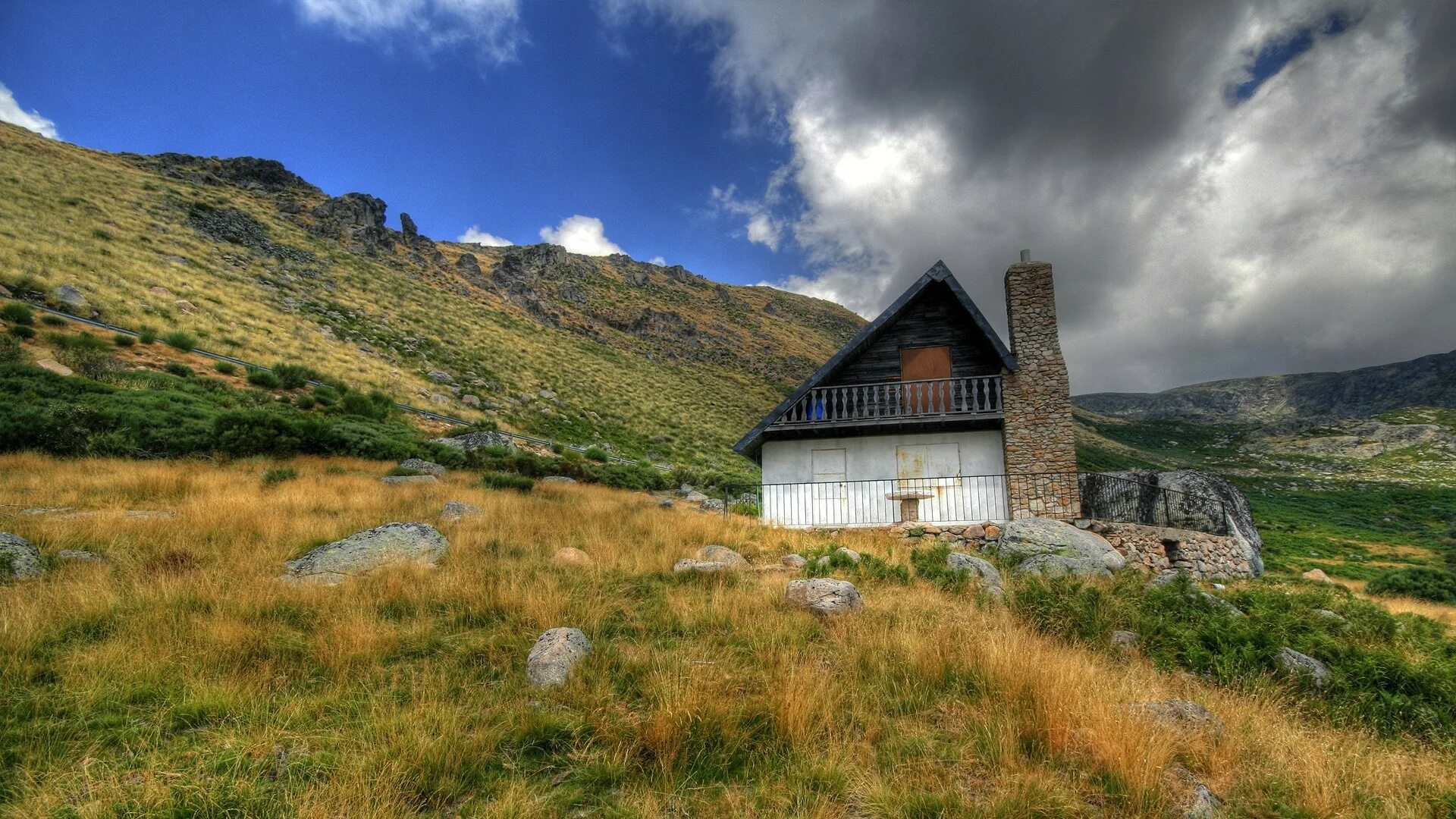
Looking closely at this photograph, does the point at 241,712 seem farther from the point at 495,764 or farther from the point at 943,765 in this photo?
the point at 943,765

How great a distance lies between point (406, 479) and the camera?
46.2 feet

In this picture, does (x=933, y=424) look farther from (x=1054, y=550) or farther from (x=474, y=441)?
(x=474, y=441)

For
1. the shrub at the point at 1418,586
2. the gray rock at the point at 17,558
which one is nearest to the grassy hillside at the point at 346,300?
the gray rock at the point at 17,558

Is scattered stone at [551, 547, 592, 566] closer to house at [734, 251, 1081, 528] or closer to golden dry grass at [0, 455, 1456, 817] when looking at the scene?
golden dry grass at [0, 455, 1456, 817]

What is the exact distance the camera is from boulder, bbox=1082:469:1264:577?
53.7 ft

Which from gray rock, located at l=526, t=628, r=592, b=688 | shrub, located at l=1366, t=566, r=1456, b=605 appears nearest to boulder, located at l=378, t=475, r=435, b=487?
gray rock, located at l=526, t=628, r=592, b=688

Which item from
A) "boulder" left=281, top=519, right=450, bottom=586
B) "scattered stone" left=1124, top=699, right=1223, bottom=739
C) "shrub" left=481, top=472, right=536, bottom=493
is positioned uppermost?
"shrub" left=481, top=472, right=536, bottom=493

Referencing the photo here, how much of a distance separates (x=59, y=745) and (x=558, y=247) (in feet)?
292

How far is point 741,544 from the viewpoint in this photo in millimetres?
11758

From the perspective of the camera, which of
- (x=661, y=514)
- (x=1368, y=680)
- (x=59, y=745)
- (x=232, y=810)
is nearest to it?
(x=232, y=810)

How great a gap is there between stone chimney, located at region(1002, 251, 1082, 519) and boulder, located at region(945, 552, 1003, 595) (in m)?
6.47

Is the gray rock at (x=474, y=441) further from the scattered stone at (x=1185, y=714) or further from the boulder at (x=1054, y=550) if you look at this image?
the scattered stone at (x=1185, y=714)

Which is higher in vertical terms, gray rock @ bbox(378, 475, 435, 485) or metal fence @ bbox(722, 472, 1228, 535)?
gray rock @ bbox(378, 475, 435, 485)

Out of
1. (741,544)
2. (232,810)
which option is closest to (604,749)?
(232,810)
